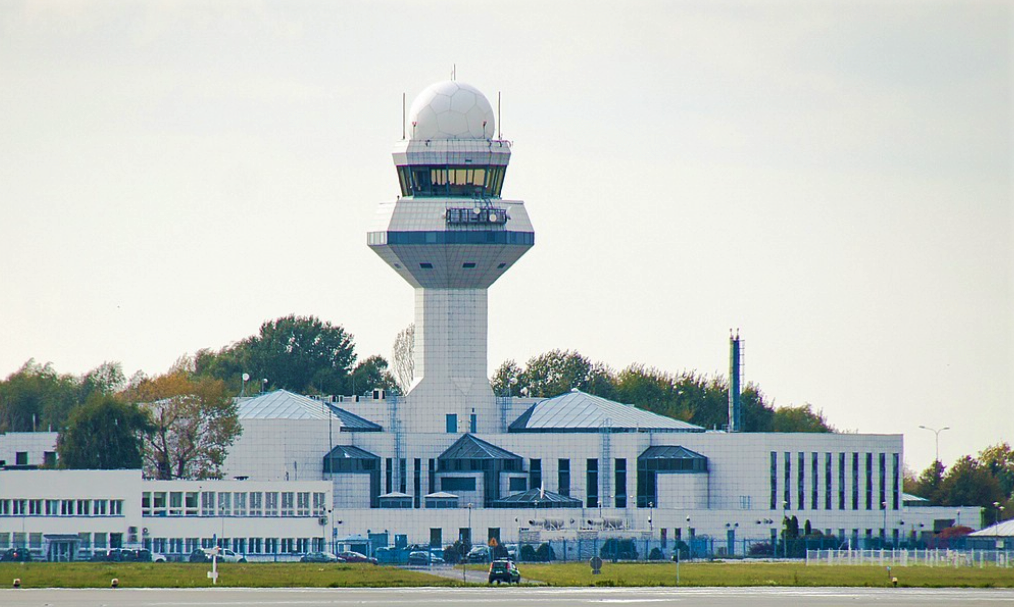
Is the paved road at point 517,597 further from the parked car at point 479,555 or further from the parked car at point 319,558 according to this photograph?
the parked car at point 479,555

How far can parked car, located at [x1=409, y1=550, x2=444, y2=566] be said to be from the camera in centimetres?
16688

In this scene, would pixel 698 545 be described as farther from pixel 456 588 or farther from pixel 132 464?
pixel 456 588

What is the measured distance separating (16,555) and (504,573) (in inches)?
1920

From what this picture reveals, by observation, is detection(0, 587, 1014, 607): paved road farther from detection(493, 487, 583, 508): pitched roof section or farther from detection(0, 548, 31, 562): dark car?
detection(493, 487, 583, 508): pitched roof section

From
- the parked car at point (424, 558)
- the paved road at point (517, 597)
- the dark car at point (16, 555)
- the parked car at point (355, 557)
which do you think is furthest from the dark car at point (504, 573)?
the dark car at point (16, 555)

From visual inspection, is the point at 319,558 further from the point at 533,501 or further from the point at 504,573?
the point at 504,573

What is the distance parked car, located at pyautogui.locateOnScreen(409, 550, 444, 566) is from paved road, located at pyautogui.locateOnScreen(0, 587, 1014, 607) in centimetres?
4203

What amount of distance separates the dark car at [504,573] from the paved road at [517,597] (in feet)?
21.8

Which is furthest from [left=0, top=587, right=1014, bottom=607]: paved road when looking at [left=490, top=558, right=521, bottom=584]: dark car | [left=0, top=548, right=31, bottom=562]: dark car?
[left=0, top=548, right=31, bottom=562]: dark car

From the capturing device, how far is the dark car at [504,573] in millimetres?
131750

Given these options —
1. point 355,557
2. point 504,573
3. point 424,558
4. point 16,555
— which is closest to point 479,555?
point 424,558

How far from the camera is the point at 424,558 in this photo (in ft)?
554

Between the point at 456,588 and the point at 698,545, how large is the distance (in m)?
67.9

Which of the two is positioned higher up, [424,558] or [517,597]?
[424,558]
